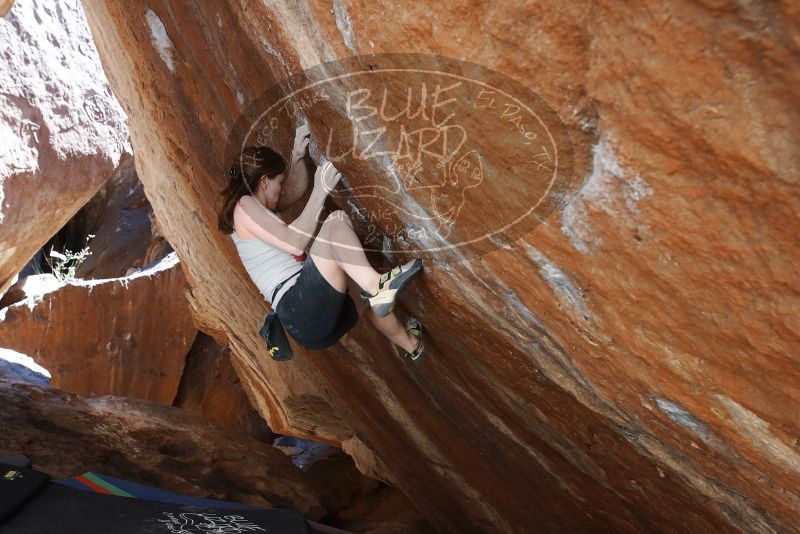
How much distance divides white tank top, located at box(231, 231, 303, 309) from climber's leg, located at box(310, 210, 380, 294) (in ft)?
0.97

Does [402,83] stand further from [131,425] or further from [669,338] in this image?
[131,425]

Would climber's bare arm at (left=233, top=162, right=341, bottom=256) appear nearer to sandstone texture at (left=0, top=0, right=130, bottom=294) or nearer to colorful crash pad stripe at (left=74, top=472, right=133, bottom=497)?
colorful crash pad stripe at (left=74, top=472, right=133, bottom=497)

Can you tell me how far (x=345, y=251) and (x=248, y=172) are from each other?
22.2 inches

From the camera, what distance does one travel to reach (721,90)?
1.40m

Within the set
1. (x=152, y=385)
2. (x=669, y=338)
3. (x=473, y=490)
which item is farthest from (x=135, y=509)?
(x=152, y=385)

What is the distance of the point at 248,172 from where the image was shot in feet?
9.69

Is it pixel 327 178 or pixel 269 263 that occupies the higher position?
pixel 327 178

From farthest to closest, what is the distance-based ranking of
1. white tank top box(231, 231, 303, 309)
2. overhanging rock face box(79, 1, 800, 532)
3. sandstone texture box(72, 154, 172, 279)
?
sandstone texture box(72, 154, 172, 279)
white tank top box(231, 231, 303, 309)
overhanging rock face box(79, 1, 800, 532)

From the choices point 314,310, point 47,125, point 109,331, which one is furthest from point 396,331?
point 109,331

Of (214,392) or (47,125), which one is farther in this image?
(214,392)

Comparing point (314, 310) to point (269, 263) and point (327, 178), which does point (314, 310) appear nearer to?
point (269, 263)

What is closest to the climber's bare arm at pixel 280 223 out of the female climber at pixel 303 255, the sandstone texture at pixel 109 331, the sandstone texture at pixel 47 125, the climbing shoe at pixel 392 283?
the female climber at pixel 303 255

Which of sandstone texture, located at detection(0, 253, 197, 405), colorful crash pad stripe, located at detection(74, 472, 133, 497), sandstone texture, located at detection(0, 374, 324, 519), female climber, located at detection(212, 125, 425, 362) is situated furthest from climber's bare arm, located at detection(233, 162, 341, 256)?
sandstone texture, located at detection(0, 253, 197, 405)

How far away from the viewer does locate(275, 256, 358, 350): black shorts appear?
9.41 ft
